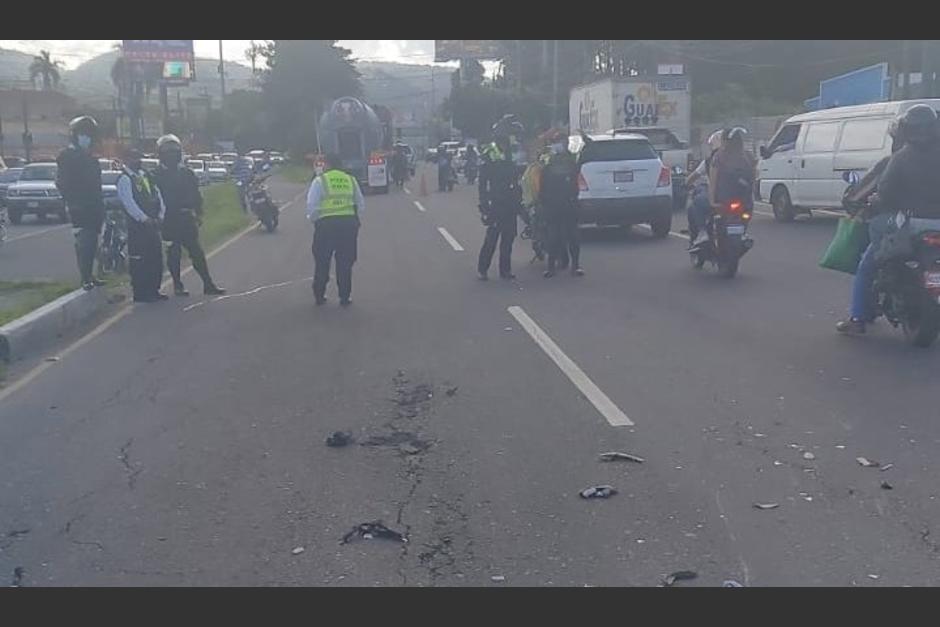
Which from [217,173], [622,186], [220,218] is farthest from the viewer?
[217,173]

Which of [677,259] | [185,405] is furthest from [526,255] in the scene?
[185,405]

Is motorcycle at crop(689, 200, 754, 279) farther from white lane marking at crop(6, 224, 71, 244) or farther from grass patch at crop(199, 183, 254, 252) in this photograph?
white lane marking at crop(6, 224, 71, 244)

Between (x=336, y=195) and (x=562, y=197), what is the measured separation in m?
3.52

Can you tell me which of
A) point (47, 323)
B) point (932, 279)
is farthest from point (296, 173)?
point (932, 279)

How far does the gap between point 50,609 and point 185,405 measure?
3728 mm

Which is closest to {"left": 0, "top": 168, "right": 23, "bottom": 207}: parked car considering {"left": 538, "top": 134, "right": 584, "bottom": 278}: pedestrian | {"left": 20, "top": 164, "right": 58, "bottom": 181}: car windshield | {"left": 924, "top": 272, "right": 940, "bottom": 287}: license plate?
{"left": 20, "top": 164, "right": 58, "bottom": 181}: car windshield

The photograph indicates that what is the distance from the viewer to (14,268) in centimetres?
1947

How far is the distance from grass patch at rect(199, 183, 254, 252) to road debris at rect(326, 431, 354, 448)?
40.3 feet

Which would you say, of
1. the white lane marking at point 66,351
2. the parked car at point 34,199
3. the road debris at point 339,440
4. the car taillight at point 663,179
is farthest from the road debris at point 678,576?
the parked car at point 34,199

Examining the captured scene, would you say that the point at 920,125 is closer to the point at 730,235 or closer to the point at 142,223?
the point at 730,235

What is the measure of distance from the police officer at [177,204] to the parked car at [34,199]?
59.1ft

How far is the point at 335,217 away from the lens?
521 inches

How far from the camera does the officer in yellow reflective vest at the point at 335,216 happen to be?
43.4ft

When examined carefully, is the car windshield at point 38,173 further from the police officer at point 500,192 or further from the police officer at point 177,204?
the police officer at point 500,192
